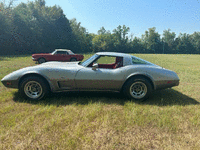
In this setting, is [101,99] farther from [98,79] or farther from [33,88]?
[33,88]

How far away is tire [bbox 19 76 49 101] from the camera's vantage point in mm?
3121

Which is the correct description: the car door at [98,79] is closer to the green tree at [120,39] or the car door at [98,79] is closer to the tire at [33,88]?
the tire at [33,88]

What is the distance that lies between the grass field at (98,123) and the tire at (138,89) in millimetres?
192

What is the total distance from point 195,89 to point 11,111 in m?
5.58

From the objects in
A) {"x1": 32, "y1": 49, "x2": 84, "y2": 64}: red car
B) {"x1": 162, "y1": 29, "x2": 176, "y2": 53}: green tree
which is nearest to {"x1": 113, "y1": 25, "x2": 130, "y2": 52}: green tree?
{"x1": 162, "y1": 29, "x2": 176, "y2": 53}: green tree

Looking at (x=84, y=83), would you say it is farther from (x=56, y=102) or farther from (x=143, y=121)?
(x=143, y=121)

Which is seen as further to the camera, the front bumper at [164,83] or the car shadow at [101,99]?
the front bumper at [164,83]

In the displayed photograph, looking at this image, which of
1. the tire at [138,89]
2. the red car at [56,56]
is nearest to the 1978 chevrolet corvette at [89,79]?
the tire at [138,89]

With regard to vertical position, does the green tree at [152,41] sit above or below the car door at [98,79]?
above

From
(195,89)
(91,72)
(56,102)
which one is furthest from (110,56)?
(195,89)

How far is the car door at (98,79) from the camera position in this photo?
323cm

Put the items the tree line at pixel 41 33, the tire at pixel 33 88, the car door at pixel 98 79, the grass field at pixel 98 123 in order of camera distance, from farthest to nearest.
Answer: the tree line at pixel 41 33 → the car door at pixel 98 79 → the tire at pixel 33 88 → the grass field at pixel 98 123

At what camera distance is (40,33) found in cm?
3133

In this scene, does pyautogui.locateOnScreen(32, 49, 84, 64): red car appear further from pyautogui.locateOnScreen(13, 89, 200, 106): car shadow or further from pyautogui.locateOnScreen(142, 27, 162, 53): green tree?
pyautogui.locateOnScreen(142, 27, 162, 53): green tree
